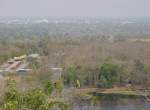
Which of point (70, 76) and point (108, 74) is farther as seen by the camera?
point (108, 74)

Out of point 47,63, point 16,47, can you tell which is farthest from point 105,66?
point 16,47

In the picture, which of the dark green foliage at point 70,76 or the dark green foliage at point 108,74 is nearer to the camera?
the dark green foliage at point 70,76

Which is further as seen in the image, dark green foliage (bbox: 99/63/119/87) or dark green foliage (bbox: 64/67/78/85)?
dark green foliage (bbox: 99/63/119/87)

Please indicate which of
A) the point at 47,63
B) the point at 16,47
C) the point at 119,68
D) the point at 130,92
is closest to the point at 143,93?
the point at 130,92

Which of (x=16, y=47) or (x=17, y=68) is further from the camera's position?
(x=16, y=47)

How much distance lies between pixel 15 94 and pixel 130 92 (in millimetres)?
20374

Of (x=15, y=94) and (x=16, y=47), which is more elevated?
(x=15, y=94)

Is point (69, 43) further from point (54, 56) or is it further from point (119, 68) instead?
point (119, 68)

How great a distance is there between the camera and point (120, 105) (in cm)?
2467

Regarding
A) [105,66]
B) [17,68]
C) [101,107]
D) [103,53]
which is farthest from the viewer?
[103,53]

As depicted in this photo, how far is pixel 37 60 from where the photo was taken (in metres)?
34.4

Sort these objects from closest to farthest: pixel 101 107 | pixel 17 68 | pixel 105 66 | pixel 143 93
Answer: pixel 101 107 < pixel 143 93 < pixel 105 66 < pixel 17 68

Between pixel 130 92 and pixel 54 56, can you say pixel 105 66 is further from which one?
pixel 54 56

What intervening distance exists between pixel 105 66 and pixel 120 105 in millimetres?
6180
